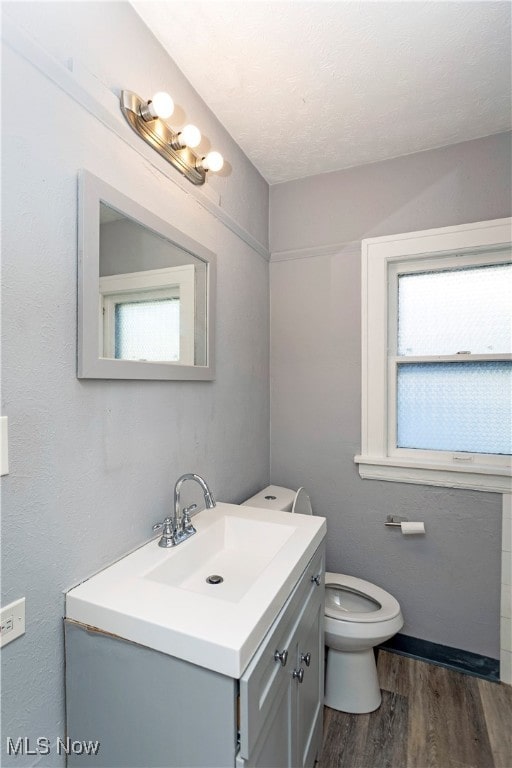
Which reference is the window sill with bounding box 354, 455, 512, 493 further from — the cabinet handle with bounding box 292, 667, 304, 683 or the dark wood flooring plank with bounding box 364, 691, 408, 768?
the cabinet handle with bounding box 292, 667, 304, 683

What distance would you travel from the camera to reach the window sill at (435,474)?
5.77 ft

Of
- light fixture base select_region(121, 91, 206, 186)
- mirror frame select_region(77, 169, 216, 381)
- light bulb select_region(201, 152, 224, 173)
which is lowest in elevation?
mirror frame select_region(77, 169, 216, 381)

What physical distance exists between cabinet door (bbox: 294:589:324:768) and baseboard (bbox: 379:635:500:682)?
0.73 meters

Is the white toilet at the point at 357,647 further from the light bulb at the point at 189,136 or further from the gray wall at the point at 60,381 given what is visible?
the light bulb at the point at 189,136

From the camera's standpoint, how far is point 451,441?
6.23ft

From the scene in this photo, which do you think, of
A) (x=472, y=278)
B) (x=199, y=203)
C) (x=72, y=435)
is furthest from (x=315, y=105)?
(x=72, y=435)

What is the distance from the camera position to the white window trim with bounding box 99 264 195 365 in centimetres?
105

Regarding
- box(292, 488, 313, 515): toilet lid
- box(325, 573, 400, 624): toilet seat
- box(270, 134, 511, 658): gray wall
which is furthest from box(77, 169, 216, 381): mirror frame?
box(325, 573, 400, 624): toilet seat

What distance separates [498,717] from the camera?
1568 mm

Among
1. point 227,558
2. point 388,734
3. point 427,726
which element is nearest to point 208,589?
point 227,558

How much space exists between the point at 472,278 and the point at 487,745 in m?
1.97

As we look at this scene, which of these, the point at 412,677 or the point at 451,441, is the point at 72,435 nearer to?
the point at 451,441

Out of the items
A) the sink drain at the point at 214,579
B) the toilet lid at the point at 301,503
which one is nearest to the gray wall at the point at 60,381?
the sink drain at the point at 214,579

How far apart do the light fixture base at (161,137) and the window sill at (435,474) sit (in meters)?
1.54
